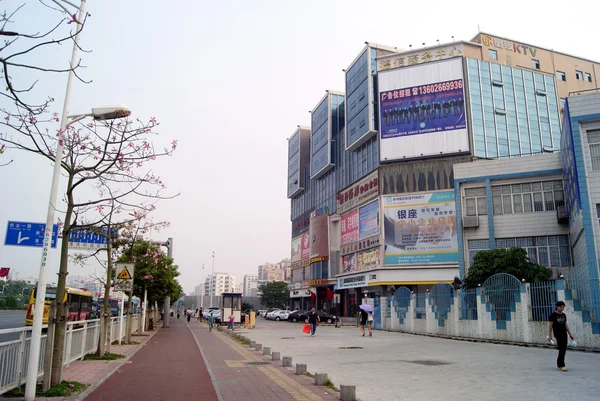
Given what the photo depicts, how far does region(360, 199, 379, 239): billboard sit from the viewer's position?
162 ft

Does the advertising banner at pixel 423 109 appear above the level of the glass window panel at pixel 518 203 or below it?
above

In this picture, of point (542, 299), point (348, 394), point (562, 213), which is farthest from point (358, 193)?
point (348, 394)

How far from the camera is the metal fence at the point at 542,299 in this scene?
54.9 feet

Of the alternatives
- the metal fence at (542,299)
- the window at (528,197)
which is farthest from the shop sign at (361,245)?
the metal fence at (542,299)

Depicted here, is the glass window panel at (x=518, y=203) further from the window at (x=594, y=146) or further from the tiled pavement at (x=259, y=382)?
the tiled pavement at (x=259, y=382)

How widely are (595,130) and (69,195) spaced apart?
22.8m

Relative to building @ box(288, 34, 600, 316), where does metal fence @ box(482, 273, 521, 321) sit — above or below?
below

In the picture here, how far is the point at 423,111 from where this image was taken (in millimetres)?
47875

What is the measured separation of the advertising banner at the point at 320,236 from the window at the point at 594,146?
138 ft

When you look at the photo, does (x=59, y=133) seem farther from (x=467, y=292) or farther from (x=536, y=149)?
(x=536, y=149)

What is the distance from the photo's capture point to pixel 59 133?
27.5 ft

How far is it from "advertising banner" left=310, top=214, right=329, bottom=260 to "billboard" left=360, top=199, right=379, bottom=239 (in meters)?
10.3

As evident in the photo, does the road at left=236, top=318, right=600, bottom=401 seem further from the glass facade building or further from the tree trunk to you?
the glass facade building

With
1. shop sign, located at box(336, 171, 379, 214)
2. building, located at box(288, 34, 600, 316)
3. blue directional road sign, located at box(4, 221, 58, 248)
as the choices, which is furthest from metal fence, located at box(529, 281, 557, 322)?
shop sign, located at box(336, 171, 379, 214)
